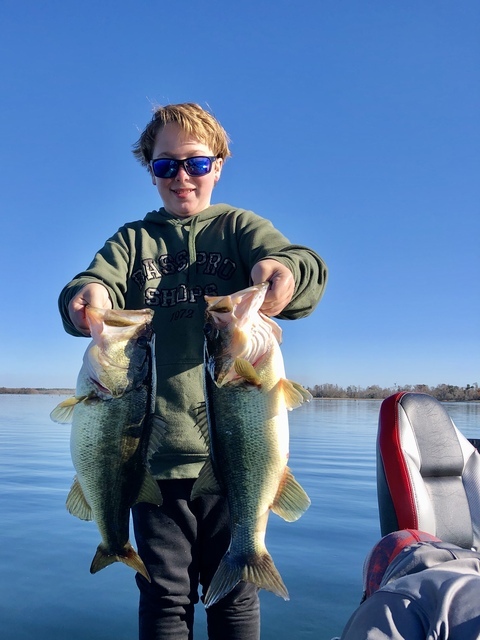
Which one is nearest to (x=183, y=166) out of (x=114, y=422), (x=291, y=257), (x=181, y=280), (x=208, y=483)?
(x=181, y=280)

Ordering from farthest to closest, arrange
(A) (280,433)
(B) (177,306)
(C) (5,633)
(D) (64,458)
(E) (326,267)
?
(D) (64,458)
(C) (5,633)
(B) (177,306)
(E) (326,267)
(A) (280,433)

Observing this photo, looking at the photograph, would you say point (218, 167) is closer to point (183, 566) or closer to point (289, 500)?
point (289, 500)

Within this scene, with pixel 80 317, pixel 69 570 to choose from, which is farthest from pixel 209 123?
pixel 69 570

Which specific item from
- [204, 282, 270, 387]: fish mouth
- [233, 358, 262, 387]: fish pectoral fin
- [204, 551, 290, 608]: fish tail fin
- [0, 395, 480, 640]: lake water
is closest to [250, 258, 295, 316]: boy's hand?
[204, 282, 270, 387]: fish mouth

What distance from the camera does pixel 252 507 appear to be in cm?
251

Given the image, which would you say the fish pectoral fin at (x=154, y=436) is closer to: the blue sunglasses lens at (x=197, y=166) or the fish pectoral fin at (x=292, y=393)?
the fish pectoral fin at (x=292, y=393)

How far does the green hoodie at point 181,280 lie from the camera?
3.01 metres

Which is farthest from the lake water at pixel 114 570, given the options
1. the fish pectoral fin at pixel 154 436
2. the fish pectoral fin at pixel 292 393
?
the fish pectoral fin at pixel 292 393

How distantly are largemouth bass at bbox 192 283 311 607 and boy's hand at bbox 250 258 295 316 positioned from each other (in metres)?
0.05

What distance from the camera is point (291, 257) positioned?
8.69 feet

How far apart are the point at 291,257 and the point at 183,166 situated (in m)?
0.86

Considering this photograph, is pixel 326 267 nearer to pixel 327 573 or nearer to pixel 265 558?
pixel 265 558

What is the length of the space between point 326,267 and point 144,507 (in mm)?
1498

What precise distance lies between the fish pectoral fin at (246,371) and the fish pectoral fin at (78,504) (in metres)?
0.91
